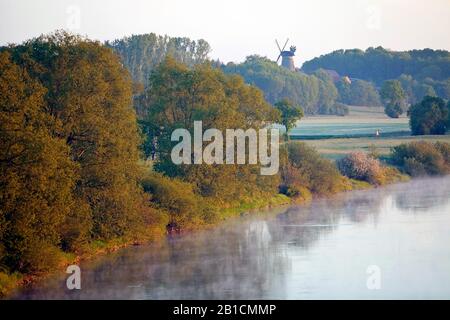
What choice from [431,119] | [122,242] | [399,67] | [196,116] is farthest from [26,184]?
[399,67]

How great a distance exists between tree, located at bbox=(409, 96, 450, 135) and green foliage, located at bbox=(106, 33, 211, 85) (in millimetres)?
21281

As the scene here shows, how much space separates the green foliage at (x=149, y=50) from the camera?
75.9m

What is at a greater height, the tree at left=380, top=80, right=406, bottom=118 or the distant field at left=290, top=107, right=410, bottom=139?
the tree at left=380, top=80, right=406, bottom=118

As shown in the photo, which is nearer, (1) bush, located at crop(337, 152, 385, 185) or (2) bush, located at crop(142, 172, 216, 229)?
(2) bush, located at crop(142, 172, 216, 229)

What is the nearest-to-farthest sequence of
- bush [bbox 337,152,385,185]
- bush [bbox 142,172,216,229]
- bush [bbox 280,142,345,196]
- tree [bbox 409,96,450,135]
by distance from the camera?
bush [bbox 142,172,216,229]
bush [bbox 280,142,345,196]
bush [bbox 337,152,385,185]
tree [bbox 409,96,450,135]

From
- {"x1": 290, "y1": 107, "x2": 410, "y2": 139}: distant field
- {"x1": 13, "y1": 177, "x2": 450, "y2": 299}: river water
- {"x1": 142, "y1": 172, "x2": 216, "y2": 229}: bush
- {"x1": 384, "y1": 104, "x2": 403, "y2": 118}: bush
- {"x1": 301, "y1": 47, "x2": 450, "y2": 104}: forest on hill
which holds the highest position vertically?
{"x1": 301, "y1": 47, "x2": 450, "y2": 104}: forest on hill

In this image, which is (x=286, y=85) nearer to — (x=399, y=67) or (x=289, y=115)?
(x=399, y=67)

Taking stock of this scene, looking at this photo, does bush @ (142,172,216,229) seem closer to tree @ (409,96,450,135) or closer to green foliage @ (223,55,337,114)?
tree @ (409,96,450,135)

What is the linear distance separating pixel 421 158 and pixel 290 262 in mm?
30134

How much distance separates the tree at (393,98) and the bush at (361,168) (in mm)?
45663

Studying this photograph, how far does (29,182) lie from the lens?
74.9 feet

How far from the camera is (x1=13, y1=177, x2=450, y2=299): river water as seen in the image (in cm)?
2242

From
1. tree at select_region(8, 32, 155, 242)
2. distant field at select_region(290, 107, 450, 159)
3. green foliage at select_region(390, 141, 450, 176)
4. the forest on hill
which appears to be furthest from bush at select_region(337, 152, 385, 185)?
the forest on hill

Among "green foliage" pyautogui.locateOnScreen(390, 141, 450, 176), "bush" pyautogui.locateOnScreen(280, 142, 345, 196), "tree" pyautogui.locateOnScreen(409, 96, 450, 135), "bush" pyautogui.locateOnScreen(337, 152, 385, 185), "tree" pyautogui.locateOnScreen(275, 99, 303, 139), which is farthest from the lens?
"tree" pyautogui.locateOnScreen(409, 96, 450, 135)
